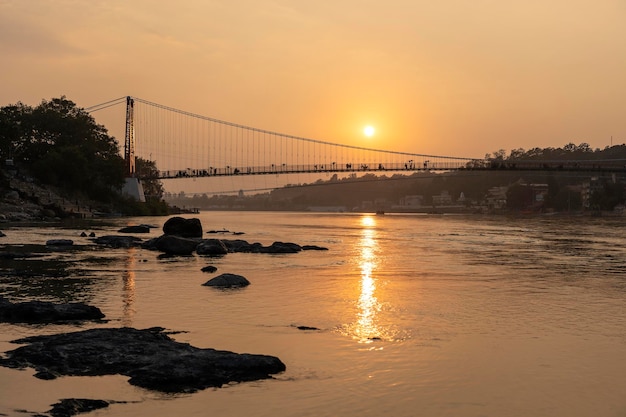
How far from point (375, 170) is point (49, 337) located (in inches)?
6150

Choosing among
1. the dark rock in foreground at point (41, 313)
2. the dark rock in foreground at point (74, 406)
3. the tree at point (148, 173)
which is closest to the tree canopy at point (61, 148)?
the tree at point (148, 173)

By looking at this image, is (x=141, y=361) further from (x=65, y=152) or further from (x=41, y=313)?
(x=65, y=152)

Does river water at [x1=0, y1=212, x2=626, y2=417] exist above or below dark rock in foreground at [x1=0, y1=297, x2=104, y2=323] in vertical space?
below

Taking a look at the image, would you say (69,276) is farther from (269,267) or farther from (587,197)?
(587,197)

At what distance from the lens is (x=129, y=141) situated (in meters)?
145

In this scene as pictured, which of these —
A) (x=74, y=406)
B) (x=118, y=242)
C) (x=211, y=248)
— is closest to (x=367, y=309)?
(x=74, y=406)

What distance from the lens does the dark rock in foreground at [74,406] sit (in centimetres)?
943

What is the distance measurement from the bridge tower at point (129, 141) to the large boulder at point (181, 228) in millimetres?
93420

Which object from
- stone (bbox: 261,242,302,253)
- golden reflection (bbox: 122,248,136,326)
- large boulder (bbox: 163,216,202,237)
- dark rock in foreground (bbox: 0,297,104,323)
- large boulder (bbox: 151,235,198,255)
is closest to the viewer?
dark rock in foreground (bbox: 0,297,104,323)

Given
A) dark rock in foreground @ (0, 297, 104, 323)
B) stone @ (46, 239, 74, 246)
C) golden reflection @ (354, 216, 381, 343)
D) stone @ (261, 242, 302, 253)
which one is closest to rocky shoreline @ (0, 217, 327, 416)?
dark rock in foreground @ (0, 297, 104, 323)

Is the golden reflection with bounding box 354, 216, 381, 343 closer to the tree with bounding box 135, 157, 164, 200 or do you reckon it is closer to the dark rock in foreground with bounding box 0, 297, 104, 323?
the dark rock in foreground with bounding box 0, 297, 104, 323

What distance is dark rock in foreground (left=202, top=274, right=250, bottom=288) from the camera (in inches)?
925

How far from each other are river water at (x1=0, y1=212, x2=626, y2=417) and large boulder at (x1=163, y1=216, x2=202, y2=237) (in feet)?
48.4

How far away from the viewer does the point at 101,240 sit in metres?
44.8
